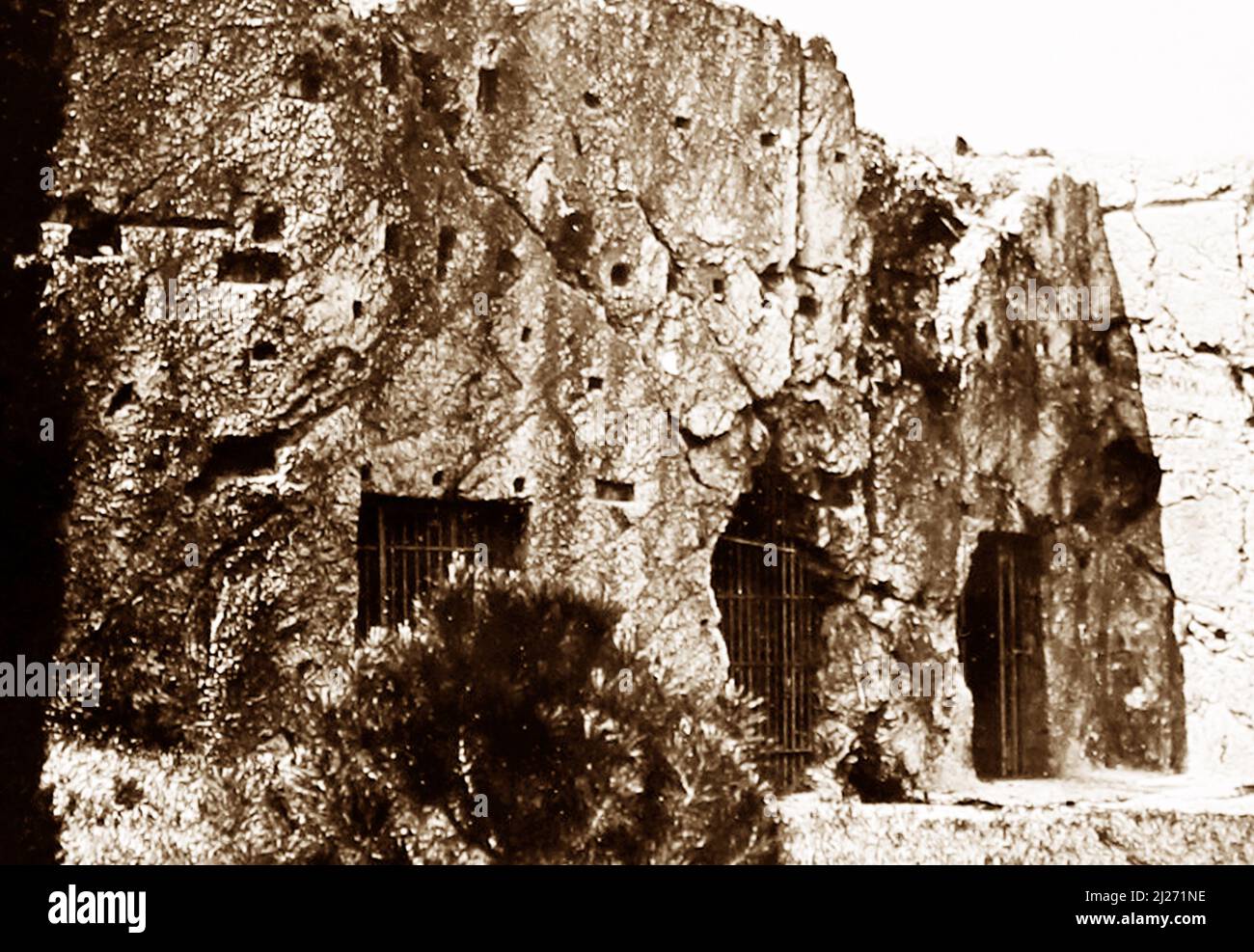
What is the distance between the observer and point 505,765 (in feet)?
34.2

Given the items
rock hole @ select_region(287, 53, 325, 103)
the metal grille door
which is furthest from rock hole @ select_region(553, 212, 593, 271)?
the metal grille door

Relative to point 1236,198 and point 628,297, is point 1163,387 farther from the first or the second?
point 628,297

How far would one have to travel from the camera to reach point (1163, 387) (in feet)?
49.6

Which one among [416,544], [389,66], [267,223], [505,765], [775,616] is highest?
[389,66]

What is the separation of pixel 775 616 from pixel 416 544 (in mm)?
2491

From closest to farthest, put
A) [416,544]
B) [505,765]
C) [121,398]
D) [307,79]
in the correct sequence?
1. [505,765]
2. [121,398]
3. [307,79]
4. [416,544]

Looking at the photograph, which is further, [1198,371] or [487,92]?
[1198,371]

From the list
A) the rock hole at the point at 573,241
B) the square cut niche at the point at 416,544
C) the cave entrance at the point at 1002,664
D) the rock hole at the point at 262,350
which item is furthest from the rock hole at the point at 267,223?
the cave entrance at the point at 1002,664

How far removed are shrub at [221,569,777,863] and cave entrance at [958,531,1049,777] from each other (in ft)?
13.3

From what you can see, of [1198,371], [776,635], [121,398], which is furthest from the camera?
[1198,371]

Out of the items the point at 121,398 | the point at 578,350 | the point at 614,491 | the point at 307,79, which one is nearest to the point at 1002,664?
the point at 614,491

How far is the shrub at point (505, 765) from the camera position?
1038 cm

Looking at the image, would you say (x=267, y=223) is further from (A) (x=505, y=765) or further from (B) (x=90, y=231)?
(A) (x=505, y=765)

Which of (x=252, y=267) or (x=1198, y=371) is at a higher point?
(x=252, y=267)
